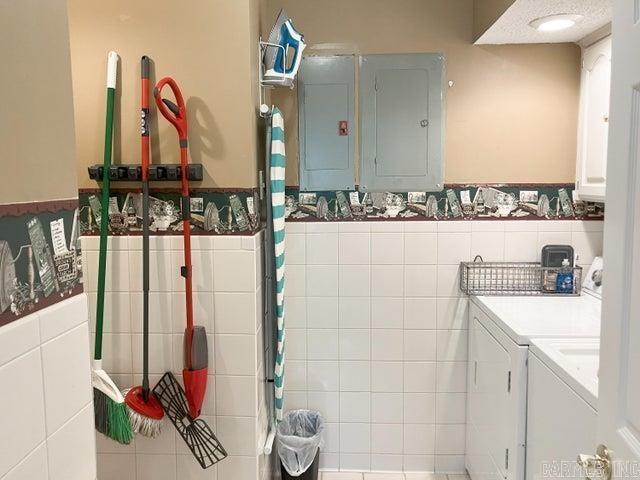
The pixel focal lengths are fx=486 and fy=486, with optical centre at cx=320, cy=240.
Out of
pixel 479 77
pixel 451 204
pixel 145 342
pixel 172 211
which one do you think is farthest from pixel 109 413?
pixel 479 77

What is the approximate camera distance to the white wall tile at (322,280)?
2482 millimetres

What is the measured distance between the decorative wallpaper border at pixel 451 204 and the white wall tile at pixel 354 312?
0.42 meters

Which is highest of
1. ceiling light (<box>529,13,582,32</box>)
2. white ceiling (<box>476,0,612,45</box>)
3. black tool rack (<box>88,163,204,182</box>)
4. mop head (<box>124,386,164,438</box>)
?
white ceiling (<box>476,0,612,45</box>)

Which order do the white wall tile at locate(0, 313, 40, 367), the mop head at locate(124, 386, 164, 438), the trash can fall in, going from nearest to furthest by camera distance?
the white wall tile at locate(0, 313, 40, 367), the mop head at locate(124, 386, 164, 438), the trash can

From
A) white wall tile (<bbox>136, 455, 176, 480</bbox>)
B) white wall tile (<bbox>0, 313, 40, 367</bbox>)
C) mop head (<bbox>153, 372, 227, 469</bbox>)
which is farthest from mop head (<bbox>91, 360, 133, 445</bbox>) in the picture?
white wall tile (<bbox>0, 313, 40, 367</bbox>)

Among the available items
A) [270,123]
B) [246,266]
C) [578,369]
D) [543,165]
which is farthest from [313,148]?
[578,369]

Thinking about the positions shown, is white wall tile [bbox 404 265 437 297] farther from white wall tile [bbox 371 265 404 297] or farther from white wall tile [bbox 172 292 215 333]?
white wall tile [bbox 172 292 215 333]

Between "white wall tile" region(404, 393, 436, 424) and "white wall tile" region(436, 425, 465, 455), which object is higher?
"white wall tile" region(404, 393, 436, 424)

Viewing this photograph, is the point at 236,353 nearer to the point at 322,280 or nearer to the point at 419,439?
the point at 322,280

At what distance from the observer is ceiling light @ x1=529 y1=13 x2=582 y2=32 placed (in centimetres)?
197

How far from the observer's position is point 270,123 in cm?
204

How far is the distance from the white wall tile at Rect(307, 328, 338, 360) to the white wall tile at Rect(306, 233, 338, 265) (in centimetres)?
36

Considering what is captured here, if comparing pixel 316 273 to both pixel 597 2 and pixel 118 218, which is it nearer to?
pixel 118 218

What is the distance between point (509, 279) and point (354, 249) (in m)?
0.78
